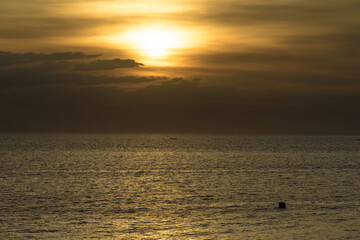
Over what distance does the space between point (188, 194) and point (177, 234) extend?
29.4m

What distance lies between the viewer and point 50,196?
71.2 m

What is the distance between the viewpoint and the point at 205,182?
305ft

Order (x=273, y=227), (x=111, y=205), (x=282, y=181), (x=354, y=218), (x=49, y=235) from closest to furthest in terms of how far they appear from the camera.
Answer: (x=49, y=235) → (x=273, y=227) → (x=354, y=218) → (x=111, y=205) → (x=282, y=181)

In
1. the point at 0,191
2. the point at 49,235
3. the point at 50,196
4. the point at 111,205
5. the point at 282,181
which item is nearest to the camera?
the point at 49,235

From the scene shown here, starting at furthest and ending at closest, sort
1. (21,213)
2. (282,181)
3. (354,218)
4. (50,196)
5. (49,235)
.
Answer: (282,181) → (50,196) → (21,213) → (354,218) → (49,235)

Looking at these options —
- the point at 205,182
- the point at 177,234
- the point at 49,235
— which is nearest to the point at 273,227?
the point at 177,234

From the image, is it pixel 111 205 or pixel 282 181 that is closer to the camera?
pixel 111 205

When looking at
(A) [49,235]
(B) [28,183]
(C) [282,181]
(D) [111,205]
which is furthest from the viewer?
(C) [282,181]

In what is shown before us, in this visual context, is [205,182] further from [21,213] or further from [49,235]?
[49,235]

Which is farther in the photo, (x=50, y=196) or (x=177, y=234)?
(x=50, y=196)

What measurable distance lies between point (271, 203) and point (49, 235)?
30850 millimetres

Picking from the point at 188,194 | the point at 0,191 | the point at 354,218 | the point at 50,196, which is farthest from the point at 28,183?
the point at 354,218

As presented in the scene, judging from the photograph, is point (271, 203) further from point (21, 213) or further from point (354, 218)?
point (21, 213)

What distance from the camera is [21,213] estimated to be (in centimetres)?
5531
